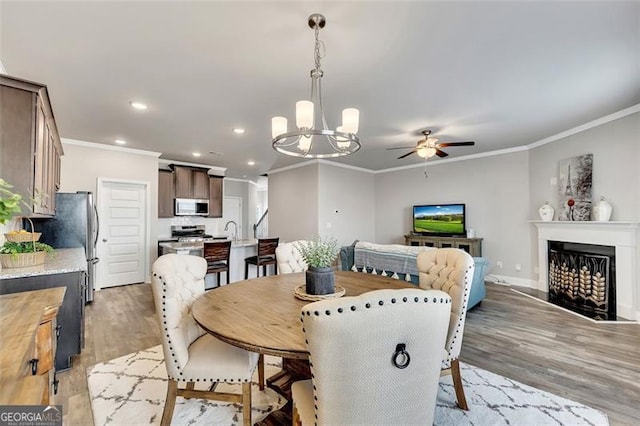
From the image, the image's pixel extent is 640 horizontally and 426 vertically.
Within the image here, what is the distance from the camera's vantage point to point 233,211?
882 cm

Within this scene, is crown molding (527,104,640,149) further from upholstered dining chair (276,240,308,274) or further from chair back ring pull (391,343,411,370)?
chair back ring pull (391,343,411,370)

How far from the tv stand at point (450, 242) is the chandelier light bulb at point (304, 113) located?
16.6 feet

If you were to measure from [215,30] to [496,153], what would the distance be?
5.79 meters

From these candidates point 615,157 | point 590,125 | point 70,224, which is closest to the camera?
point 70,224

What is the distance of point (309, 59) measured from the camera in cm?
243

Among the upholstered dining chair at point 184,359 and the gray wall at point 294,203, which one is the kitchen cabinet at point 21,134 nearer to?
the upholstered dining chair at point 184,359

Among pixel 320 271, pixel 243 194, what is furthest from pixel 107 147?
pixel 320 271

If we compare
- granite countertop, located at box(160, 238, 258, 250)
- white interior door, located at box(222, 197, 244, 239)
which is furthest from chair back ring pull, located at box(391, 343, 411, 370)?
white interior door, located at box(222, 197, 244, 239)

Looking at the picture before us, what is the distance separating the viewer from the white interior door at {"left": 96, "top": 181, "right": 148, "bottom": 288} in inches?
202

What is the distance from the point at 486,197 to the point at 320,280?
18.3ft

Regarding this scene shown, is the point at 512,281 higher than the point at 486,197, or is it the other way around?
the point at 486,197

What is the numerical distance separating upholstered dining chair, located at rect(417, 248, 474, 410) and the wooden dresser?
1930 mm

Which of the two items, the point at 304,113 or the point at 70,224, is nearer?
the point at 304,113

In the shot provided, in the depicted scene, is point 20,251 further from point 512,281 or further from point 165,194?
point 512,281
